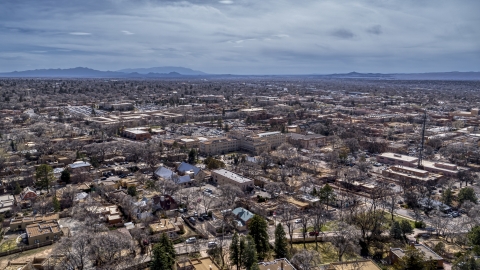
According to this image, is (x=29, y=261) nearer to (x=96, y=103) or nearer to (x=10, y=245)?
(x=10, y=245)

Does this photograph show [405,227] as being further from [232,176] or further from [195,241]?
[232,176]

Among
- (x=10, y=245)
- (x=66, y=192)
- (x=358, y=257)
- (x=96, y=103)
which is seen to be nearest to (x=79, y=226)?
(x=10, y=245)

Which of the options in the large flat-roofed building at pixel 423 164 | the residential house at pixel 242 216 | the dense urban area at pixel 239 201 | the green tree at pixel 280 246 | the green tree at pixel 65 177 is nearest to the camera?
the dense urban area at pixel 239 201

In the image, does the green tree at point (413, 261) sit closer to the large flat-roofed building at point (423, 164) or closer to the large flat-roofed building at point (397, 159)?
the large flat-roofed building at point (423, 164)

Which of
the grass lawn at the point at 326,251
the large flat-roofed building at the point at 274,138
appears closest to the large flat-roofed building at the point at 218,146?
the large flat-roofed building at the point at 274,138

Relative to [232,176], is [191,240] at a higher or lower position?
lower

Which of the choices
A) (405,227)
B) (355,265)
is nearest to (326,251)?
(355,265)
